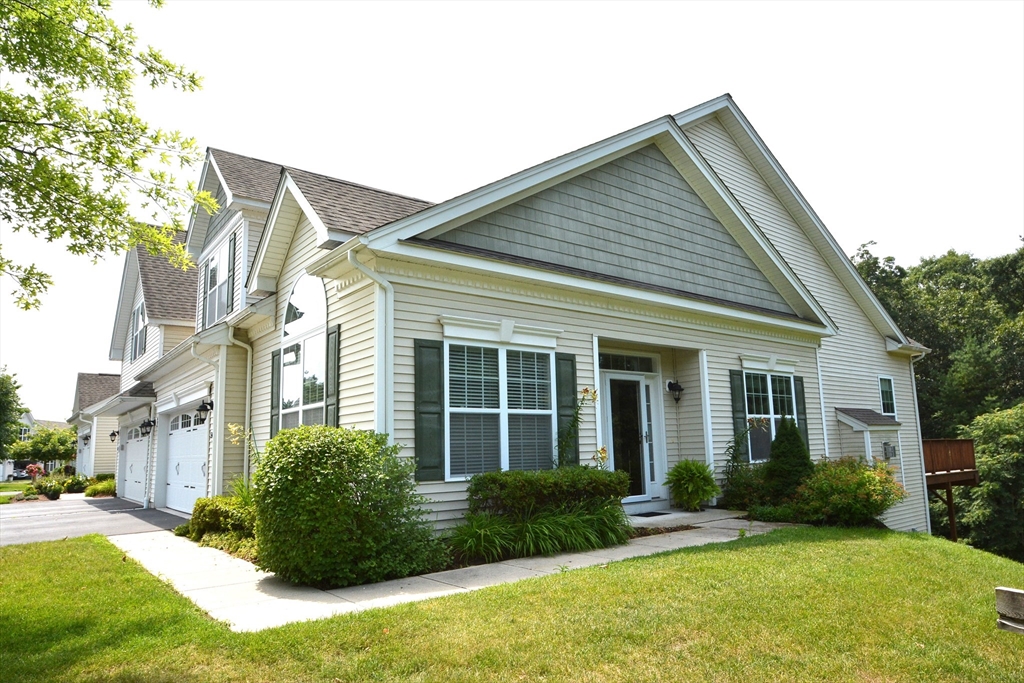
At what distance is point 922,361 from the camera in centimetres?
3462

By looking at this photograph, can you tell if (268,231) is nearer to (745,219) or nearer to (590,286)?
(590,286)

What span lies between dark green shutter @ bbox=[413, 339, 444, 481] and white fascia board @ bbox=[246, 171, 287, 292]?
3399 mm

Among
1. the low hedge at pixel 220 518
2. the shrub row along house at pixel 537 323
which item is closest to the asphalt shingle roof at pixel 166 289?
the shrub row along house at pixel 537 323

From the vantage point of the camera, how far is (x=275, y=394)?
1094 centimetres

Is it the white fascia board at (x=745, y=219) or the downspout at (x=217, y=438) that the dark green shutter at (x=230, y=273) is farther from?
the white fascia board at (x=745, y=219)

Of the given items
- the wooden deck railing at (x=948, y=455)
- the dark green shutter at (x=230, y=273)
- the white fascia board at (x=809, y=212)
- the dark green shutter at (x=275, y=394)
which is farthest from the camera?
the wooden deck railing at (x=948, y=455)

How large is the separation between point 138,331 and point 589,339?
1649cm

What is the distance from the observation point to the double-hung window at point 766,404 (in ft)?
42.9

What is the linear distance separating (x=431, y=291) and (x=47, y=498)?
945 inches

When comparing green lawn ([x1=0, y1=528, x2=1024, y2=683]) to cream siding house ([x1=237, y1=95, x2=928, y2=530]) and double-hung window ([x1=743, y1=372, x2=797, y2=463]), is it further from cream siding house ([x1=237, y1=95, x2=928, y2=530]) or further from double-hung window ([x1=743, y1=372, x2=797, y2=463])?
double-hung window ([x1=743, y1=372, x2=797, y2=463])

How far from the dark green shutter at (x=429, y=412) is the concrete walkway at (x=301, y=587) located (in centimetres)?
134

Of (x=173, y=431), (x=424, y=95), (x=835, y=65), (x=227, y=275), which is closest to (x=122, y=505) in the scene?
(x=173, y=431)

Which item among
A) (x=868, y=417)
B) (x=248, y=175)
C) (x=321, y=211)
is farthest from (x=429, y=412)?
(x=868, y=417)

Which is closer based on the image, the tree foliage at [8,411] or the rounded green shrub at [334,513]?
the rounded green shrub at [334,513]
